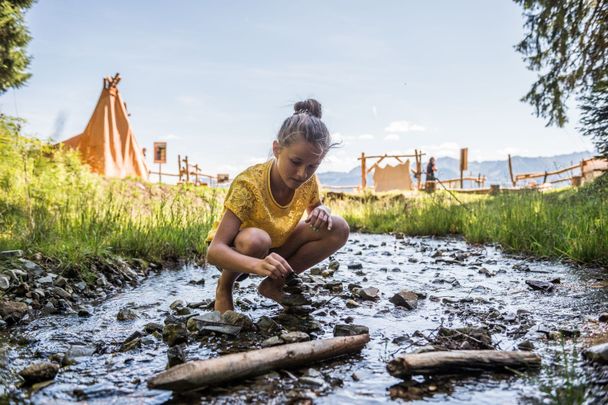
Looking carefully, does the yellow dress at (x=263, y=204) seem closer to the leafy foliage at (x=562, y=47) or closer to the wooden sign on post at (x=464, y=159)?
the leafy foliage at (x=562, y=47)

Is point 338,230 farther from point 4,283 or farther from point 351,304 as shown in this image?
point 4,283

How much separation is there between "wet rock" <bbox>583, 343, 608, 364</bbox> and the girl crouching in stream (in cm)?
117

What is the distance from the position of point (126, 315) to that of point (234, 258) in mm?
774

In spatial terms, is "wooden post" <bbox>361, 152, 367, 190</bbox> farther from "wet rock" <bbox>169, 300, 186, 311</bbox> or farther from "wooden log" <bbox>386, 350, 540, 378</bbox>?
"wooden log" <bbox>386, 350, 540, 378</bbox>

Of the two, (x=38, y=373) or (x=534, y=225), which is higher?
(x=534, y=225)

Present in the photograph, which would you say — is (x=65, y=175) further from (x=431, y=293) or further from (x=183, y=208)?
(x=431, y=293)

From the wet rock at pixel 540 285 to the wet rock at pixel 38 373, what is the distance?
2.88 meters

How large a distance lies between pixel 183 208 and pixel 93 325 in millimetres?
3379

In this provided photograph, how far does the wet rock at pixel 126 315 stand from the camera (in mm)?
2490

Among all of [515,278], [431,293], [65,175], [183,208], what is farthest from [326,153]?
[65,175]

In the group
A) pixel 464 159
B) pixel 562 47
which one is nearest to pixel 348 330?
pixel 562 47

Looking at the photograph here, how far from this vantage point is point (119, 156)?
1634 cm

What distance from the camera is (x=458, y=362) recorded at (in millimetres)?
1560

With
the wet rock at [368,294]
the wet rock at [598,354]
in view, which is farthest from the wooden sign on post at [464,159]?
the wet rock at [598,354]
